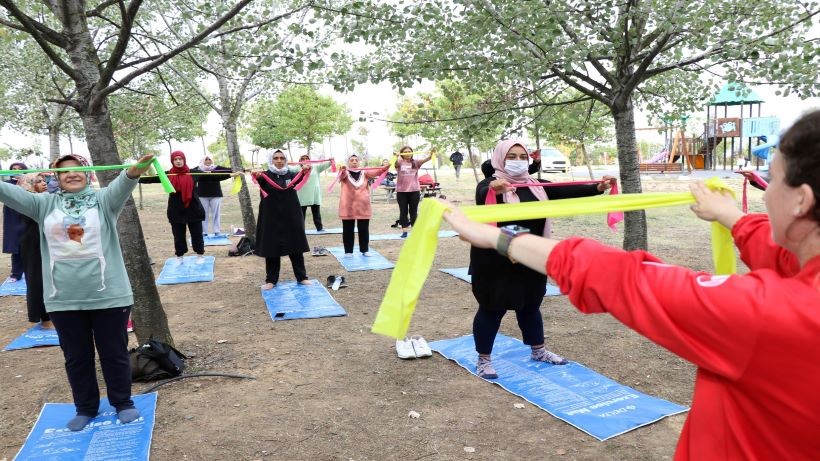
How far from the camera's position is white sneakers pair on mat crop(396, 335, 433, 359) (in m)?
4.93

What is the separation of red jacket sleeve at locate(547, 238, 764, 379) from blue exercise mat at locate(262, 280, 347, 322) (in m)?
5.41

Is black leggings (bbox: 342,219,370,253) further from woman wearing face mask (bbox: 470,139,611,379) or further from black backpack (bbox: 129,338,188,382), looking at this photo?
woman wearing face mask (bbox: 470,139,611,379)

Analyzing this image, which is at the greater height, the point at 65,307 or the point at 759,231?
the point at 759,231

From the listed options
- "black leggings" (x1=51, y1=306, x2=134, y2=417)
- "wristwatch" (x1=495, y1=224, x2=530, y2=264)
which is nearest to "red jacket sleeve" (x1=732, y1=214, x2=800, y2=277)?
"wristwatch" (x1=495, y1=224, x2=530, y2=264)

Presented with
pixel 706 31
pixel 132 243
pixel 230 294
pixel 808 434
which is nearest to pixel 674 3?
pixel 706 31

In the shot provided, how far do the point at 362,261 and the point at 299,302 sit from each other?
267 cm

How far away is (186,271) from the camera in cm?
886

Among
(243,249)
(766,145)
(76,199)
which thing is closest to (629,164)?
(766,145)

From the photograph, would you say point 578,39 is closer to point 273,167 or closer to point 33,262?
point 273,167

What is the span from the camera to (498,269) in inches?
163

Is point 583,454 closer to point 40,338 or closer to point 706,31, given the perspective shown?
point 706,31

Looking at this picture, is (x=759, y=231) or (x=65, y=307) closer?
(x=759, y=231)

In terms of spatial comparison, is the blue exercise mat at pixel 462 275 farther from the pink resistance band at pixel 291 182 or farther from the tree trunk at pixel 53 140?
the tree trunk at pixel 53 140

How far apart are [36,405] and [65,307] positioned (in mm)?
1261
